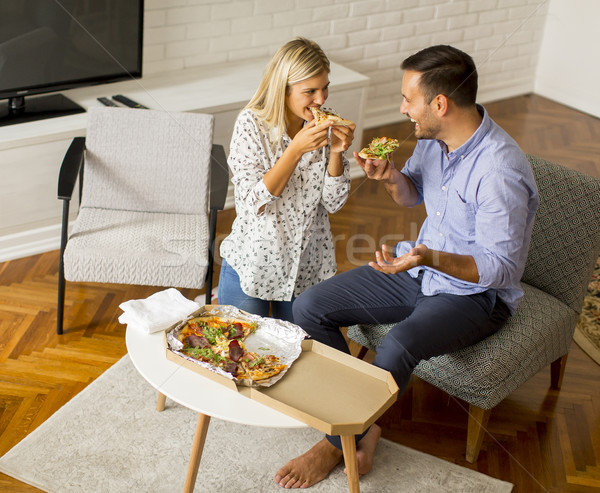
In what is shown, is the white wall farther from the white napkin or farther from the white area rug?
the white napkin

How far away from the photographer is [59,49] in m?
3.15

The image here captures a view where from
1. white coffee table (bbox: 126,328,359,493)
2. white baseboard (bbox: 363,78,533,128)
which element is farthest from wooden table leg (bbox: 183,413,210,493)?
white baseboard (bbox: 363,78,533,128)

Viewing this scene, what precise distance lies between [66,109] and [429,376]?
6.65 feet

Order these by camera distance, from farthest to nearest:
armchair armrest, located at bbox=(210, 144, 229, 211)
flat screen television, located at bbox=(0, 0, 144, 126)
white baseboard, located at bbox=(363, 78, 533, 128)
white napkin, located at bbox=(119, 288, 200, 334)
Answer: white baseboard, located at bbox=(363, 78, 533, 128) < flat screen television, located at bbox=(0, 0, 144, 126) < armchair armrest, located at bbox=(210, 144, 229, 211) < white napkin, located at bbox=(119, 288, 200, 334)

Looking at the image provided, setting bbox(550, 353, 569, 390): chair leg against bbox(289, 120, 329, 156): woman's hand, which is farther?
bbox(550, 353, 569, 390): chair leg

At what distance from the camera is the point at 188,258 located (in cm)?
259

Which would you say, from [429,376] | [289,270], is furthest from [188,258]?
[429,376]

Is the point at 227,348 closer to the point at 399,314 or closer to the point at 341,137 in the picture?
the point at 399,314

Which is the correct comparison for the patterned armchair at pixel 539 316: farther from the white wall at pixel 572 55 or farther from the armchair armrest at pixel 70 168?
the white wall at pixel 572 55

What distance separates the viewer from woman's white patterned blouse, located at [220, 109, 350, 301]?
7.60 feet

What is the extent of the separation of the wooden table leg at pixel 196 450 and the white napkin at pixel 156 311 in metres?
0.29

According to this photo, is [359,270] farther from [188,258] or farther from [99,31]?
[99,31]

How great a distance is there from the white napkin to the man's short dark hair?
3.12ft

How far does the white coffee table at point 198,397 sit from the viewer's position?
177 cm
